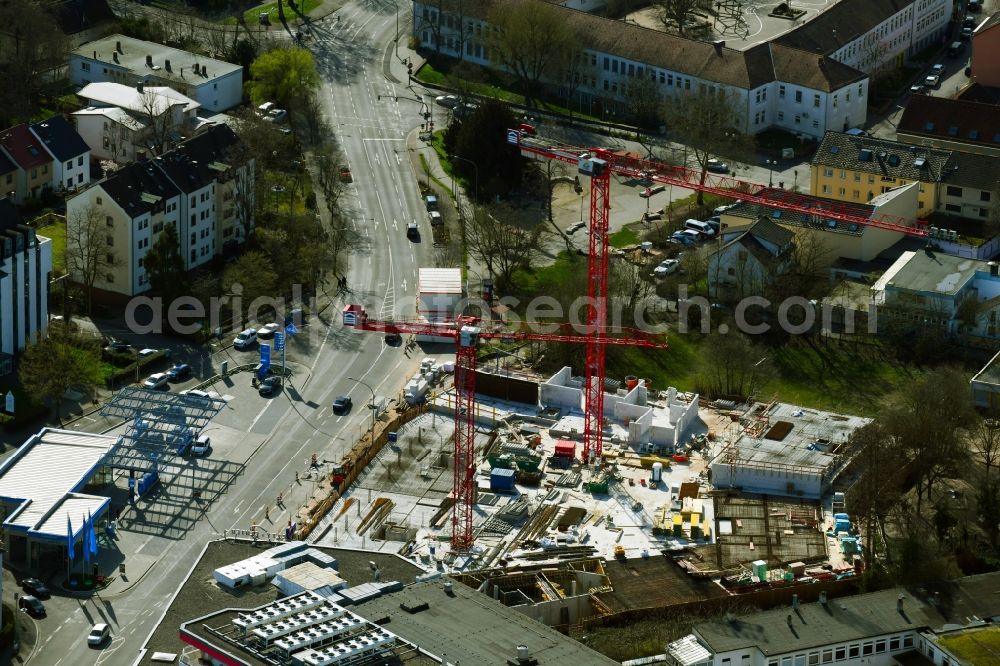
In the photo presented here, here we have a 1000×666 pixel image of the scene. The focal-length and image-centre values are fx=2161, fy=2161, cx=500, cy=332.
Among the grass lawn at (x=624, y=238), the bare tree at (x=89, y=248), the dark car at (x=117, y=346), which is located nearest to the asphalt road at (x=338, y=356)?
the dark car at (x=117, y=346)

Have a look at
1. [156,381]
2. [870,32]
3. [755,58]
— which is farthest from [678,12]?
[156,381]

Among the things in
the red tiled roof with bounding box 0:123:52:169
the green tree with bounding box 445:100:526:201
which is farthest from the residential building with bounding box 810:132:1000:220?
the red tiled roof with bounding box 0:123:52:169

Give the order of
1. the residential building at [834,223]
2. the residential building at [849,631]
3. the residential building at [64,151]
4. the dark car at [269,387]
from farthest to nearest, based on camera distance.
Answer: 1. the residential building at [64,151]
2. the residential building at [834,223]
3. the dark car at [269,387]
4. the residential building at [849,631]

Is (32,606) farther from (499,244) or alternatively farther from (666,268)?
(666,268)

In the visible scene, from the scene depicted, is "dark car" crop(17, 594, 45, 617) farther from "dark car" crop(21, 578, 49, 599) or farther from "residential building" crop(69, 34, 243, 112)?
"residential building" crop(69, 34, 243, 112)

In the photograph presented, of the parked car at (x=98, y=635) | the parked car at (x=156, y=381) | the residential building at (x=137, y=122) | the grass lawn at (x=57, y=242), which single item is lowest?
the parked car at (x=98, y=635)

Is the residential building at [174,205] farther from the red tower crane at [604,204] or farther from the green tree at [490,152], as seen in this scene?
the red tower crane at [604,204]

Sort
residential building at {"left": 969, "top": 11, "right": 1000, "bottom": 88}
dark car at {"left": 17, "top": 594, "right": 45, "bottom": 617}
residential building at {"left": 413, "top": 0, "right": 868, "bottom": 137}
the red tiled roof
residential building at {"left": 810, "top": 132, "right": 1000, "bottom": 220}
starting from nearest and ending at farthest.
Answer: dark car at {"left": 17, "top": 594, "right": 45, "bottom": 617}, the red tiled roof, residential building at {"left": 810, "top": 132, "right": 1000, "bottom": 220}, residential building at {"left": 413, "top": 0, "right": 868, "bottom": 137}, residential building at {"left": 969, "top": 11, "right": 1000, "bottom": 88}
